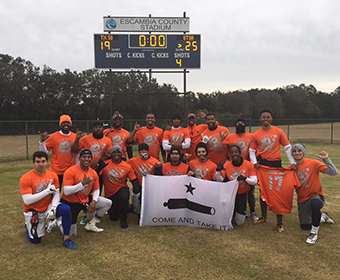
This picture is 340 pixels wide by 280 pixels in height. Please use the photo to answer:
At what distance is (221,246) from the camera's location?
4.02 meters

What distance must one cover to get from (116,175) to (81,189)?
2.67 ft

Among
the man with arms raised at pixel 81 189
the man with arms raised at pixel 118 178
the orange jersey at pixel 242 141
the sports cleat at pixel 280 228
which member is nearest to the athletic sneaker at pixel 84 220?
the man with arms raised at pixel 81 189

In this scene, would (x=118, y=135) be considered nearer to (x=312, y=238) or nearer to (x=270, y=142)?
(x=270, y=142)

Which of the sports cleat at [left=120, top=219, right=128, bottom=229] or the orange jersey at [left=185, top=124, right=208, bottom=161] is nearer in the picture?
the sports cleat at [left=120, top=219, right=128, bottom=229]

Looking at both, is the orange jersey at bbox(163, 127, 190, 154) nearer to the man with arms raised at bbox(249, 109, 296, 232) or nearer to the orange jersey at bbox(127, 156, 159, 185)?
the orange jersey at bbox(127, 156, 159, 185)

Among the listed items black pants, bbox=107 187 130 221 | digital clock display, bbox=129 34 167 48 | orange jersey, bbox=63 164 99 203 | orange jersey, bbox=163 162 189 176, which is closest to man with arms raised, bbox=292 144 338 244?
orange jersey, bbox=163 162 189 176

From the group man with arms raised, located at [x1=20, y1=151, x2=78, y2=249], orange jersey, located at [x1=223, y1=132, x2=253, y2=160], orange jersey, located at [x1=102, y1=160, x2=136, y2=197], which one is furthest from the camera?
orange jersey, located at [x1=223, y1=132, x2=253, y2=160]

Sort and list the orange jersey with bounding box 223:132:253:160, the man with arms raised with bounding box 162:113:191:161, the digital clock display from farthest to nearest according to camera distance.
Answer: the digital clock display
the man with arms raised with bounding box 162:113:191:161
the orange jersey with bounding box 223:132:253:160

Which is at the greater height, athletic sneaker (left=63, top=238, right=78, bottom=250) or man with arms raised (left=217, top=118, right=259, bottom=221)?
man with arms raised (left=217, top=118, right=259, bottom=221)

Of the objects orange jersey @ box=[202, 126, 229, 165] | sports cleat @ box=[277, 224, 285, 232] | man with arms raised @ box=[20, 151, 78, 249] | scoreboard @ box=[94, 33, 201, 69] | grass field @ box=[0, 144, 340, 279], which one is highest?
scoreboard @ box=[94, 33, 201, 69]

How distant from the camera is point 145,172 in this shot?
204 inches

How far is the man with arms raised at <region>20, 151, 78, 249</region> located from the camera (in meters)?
3.95

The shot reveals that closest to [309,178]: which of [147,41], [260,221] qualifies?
[260,221]

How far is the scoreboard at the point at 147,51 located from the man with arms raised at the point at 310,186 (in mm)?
10789
